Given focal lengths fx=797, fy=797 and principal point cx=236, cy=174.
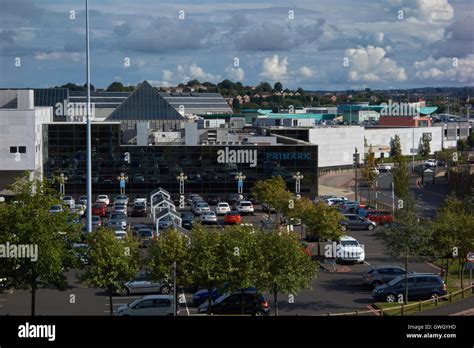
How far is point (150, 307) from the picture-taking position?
1184cm

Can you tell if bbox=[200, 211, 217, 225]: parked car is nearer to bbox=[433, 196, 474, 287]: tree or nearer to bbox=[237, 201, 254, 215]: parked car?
bbox=[237, 201, 254, 215]: parked car

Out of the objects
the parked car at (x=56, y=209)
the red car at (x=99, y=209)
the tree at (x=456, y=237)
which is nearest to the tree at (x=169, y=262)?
the parked car at (x=56, y=209)

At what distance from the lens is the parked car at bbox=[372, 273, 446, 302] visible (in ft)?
42.8

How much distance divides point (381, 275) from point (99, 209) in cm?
1265

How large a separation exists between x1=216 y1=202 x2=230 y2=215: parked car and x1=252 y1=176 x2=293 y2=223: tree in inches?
41.5

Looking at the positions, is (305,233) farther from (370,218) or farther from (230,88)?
(230,88)

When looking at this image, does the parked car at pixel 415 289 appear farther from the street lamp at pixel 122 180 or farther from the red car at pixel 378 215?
the street lamp at pixel 122 180

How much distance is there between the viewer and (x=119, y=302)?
13297 millimetres

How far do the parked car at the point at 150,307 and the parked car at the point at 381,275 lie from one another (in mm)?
4201

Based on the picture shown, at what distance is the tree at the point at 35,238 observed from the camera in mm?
11281

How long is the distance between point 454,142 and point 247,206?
32976mm

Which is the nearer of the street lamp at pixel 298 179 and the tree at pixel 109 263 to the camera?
the tree at pixel 109 263
